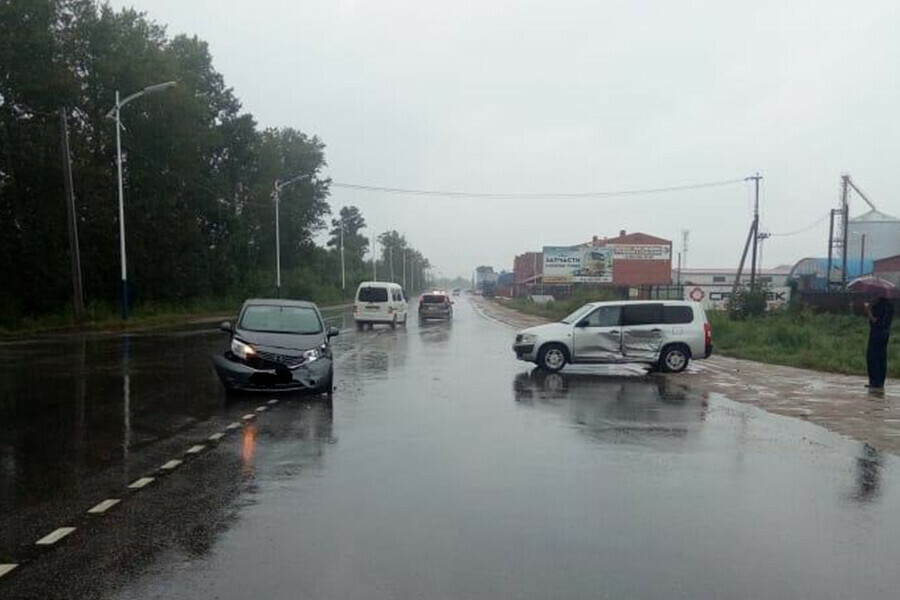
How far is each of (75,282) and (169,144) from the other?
18.1 metres

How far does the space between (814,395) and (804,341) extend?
10.8 m

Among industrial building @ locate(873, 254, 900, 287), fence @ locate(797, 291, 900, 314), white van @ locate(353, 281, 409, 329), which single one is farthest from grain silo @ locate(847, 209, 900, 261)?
white van @ locate(353, 281, 409, 329)

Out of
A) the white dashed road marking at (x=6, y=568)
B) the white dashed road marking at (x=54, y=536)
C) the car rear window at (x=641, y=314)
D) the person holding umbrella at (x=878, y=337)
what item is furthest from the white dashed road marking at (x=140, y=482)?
the person holding umbrella at (x=878, y=337)

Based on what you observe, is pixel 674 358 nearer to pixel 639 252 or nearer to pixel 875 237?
pixel 639 252

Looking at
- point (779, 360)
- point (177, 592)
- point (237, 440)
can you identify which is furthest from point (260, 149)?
point (177, 592)

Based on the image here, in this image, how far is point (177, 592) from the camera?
198 inches

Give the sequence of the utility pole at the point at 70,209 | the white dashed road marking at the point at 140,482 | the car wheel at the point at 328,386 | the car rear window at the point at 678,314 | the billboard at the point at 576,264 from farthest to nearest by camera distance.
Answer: the billboard at the point at 576,264
the utility pole at the point at 70,209
the car rear window at the point at 678,314
the car wheel at the point at 328,386
the white dashed road marking at the point at 140,482

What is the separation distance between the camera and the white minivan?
18891 millimetres

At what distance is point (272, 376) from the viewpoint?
44.8 feet

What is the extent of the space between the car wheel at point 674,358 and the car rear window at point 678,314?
0.58 m

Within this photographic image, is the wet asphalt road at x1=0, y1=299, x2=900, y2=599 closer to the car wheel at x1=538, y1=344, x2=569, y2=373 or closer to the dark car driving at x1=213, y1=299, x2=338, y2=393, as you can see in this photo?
the dark car driving at x1=213, y1=299, x2=338, y2=393

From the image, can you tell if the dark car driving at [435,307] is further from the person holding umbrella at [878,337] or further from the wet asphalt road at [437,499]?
A: the wet asphalt road at [437,499]

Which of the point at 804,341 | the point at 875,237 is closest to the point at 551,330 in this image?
the point at 804,341

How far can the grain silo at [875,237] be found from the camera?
8662cm
